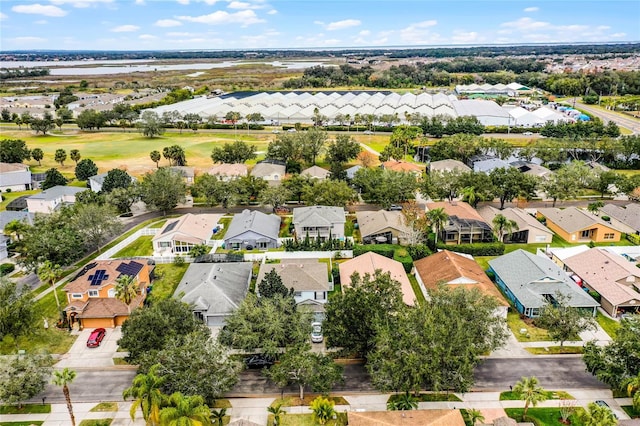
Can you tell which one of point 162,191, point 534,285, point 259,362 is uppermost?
point 162,191

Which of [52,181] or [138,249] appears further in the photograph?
[52,181]

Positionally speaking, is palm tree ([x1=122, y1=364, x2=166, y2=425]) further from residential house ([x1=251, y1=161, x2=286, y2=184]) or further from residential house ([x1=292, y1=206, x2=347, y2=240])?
residential house ([x1=251, y1=161, x2=286, y2=184])

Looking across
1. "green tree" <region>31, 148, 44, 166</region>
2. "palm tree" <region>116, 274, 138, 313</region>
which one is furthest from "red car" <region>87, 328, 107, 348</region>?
"green tree" <region>31, 148, 44, 166</region>

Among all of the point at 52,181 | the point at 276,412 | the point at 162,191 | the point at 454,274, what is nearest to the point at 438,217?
the point at 454,274

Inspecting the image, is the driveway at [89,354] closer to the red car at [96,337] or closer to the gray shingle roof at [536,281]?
the red car at [96,337]

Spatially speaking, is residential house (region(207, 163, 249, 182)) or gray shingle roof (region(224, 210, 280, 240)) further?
residential house (region(207, 163, 249, 182))

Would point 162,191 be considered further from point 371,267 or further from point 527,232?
point 527,232

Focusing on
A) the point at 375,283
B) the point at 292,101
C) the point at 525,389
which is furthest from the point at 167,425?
the point at 292,101
